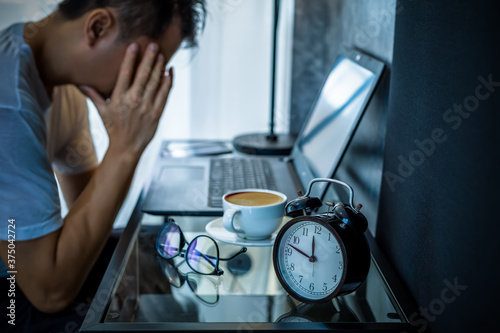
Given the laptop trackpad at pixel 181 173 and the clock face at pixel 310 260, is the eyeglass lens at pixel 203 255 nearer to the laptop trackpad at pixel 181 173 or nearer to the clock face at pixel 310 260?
the clock face at pixel 310 260

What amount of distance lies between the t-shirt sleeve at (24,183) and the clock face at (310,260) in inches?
16.5

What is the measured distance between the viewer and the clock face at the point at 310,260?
620 millimetres

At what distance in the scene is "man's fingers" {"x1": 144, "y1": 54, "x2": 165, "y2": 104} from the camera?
1074 millimetres

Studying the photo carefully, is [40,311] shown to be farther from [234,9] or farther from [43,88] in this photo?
[234,9]

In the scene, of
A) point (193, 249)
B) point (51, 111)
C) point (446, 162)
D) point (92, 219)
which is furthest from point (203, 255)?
point (51, 111)

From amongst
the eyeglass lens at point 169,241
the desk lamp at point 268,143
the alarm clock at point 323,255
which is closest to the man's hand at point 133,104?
the eyeglass lens at point 169,241

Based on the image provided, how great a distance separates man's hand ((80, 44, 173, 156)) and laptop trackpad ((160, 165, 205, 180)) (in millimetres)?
123

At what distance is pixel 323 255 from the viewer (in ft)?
2.06

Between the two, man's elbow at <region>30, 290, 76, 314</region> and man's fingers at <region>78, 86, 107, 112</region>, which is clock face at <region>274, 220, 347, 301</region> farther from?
man's fingers at <region>78, 86, 107, 112</region>

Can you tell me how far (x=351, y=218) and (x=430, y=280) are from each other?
0.39 ft

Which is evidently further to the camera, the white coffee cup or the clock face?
the white coffee cup

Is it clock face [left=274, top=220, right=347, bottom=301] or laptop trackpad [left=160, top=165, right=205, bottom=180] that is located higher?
clock face [left=274, top=220, right=347, bottom=301]

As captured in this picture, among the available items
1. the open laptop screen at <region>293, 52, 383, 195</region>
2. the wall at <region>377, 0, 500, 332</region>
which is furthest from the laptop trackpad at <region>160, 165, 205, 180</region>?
the wall at <region>377, 0, 500, 332</region>

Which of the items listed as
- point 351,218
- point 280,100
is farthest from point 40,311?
point 280,100
